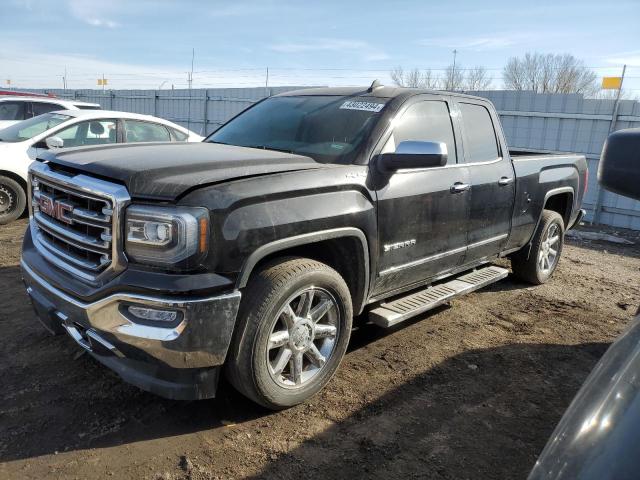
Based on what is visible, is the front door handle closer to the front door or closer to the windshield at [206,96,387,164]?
the front door

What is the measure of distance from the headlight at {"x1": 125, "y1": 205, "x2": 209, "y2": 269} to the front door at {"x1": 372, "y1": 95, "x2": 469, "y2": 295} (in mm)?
1318

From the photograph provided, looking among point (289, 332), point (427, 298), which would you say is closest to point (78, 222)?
point (289, 332)

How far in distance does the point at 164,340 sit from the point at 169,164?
0.96m

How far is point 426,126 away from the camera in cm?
399

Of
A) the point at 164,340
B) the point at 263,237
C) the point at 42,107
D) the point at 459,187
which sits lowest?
the point at 164,340

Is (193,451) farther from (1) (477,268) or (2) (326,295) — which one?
(1) (477,268)

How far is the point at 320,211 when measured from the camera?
2.97 m

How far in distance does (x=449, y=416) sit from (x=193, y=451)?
1.53m

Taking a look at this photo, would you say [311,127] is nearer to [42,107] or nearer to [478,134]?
[478,134]

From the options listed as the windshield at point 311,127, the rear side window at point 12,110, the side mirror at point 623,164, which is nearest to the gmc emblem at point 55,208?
the windshield at point 311,127

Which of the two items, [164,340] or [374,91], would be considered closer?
[164,340]

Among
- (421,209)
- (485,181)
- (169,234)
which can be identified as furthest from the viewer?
(485,181)

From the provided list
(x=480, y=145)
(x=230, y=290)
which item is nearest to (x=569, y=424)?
(x=230, y=290)

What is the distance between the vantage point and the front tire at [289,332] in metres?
2.72
